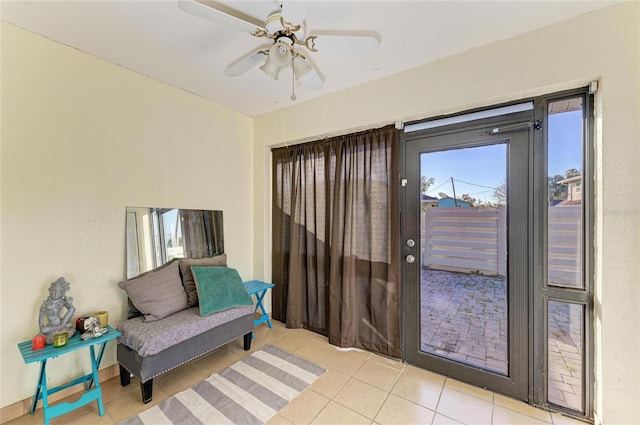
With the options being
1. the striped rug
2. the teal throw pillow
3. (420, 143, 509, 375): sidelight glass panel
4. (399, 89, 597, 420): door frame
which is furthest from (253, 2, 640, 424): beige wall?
the teal throw pillow

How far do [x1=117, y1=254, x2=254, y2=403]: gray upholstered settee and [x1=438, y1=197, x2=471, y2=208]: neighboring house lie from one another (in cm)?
207

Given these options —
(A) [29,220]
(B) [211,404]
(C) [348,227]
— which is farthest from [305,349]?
(A) [29,220]

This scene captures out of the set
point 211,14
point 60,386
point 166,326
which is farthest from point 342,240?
point 60,386

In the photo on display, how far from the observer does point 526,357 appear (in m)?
1.90

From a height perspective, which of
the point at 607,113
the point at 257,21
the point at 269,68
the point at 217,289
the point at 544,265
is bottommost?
the point at 217,289

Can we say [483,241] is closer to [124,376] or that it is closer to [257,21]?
[257,21]

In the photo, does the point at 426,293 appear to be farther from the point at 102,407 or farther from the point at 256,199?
the point at 102,407

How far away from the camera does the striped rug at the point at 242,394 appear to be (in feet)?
5.75

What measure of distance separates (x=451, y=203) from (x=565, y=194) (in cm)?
73

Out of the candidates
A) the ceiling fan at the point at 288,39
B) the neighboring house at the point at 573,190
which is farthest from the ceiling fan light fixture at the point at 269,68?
the neighboring house at the point at 573,190

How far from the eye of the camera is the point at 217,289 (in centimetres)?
238

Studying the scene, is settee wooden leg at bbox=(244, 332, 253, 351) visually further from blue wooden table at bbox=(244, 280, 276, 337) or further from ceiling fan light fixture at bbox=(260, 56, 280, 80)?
ceiling fan light fixture at bbox=(260, 56, 280, 80)

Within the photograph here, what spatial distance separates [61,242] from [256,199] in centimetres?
191

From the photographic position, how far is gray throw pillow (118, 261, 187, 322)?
211 cm
